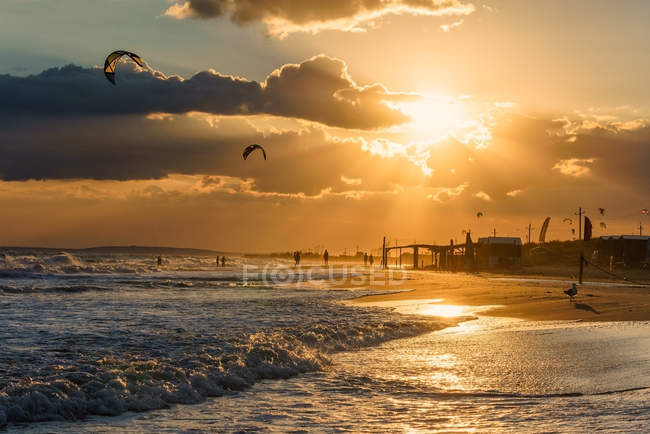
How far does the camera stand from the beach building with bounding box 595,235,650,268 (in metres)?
72.2

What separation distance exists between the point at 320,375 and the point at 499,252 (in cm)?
7201

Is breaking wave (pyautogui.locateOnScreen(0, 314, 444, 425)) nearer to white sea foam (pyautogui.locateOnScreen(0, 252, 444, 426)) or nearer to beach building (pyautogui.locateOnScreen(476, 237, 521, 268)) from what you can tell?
white sea foam (pyautogui.locateOnScreen(0, 252, 444, 426))

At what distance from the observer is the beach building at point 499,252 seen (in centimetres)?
7573

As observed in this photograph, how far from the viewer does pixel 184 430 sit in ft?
23.2

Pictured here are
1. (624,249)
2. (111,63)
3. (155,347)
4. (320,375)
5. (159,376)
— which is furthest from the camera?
(624,249)

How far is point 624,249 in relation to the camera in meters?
73.7

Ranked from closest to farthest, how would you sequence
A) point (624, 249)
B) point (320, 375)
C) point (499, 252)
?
point (320, 375) < point (624, 249) < point (499, 252)

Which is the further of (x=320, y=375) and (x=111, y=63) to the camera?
(x=111, y=63)

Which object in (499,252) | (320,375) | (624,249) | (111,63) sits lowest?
(320,375)

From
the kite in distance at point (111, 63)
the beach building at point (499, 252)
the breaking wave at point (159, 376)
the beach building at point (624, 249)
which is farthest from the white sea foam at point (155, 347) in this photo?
the beach building at point (624, 249)

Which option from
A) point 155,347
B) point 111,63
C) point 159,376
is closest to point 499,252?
point 111,63

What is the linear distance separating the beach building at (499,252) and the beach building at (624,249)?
8999 mm

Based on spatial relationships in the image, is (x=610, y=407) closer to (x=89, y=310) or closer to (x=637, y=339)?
(x=637, y=339)

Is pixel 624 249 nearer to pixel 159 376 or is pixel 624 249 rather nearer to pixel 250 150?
pixel 250 150
